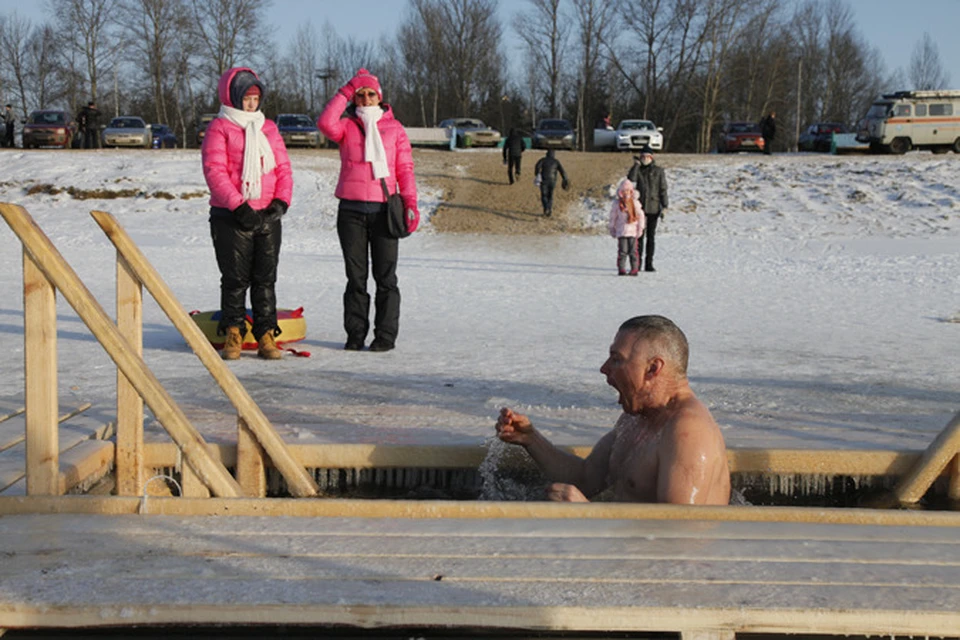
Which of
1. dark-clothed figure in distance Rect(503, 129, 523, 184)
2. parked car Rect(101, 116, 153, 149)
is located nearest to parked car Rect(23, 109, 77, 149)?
parked car Rect(101, 116, 153, 149)

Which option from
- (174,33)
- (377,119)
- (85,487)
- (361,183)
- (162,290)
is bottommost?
(85,487)

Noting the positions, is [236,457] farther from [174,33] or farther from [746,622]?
[174,33]

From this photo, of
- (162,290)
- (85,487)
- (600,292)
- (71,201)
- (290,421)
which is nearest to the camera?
(162,290)

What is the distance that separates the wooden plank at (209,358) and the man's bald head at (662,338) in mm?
1313

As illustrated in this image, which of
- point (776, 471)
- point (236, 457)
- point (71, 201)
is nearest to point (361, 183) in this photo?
point (236, 457)

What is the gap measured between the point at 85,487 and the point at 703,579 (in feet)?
7.66

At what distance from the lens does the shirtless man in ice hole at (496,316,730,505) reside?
3.19 metres

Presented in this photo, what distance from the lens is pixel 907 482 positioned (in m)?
3.84

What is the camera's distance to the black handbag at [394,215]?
264 inches

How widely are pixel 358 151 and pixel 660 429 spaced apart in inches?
156

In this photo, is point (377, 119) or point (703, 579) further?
point (377, 119)

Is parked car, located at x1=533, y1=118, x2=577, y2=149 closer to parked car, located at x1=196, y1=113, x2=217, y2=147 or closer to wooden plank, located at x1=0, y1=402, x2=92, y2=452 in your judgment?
parked car, located at x1=196, y1=113, x2=217, y2=147

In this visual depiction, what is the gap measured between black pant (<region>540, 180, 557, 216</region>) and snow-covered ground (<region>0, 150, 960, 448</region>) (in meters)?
1.11

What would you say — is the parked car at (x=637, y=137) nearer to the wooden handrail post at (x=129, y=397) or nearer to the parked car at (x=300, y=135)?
the parked car at (x=300, y=135)
